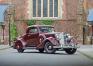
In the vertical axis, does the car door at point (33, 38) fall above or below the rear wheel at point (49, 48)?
above

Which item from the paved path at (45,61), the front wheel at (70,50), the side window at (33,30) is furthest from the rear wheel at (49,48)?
the paved path at (45,61)

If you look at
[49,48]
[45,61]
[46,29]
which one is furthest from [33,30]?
[45,61]

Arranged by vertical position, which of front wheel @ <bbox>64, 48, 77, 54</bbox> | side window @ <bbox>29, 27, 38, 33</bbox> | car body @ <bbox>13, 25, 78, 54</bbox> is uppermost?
side window @ <bbox>29, 27, 38, 33</bbox>

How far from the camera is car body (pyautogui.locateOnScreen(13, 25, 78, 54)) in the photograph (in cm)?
2964

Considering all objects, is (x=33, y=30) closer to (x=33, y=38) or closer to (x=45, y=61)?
(x=33, y=38)

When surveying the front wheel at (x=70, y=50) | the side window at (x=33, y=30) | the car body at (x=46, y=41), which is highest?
the side window at (x=33, y=30)

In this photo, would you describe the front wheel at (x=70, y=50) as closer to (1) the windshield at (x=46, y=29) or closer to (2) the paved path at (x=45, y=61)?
(1) the windshield at (x=46, y=29)

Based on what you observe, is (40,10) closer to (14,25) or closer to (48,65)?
(14,25)

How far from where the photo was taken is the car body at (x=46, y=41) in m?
29.6

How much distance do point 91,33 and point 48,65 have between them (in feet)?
104

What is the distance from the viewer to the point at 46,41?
30.3 meters

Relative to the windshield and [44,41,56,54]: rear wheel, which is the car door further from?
[44,41,56,54]: rear wheel

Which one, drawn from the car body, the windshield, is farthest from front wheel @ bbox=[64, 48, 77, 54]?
the windshield

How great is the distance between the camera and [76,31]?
167 feet
